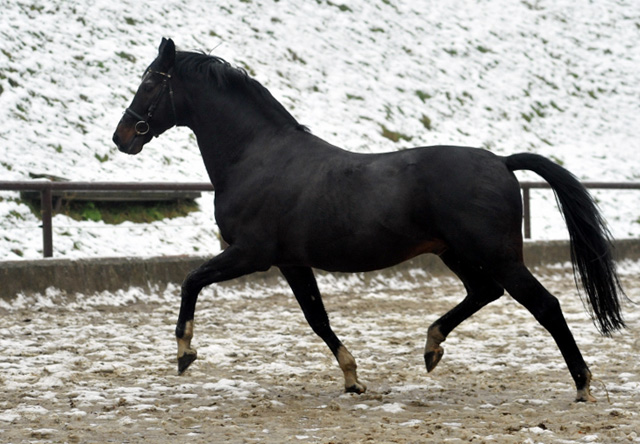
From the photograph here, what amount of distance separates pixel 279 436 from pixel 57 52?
11.9 m

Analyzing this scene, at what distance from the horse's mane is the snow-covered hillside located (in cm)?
497

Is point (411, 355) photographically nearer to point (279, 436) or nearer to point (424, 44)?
point (279, 436)

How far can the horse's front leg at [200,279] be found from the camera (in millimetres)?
5312

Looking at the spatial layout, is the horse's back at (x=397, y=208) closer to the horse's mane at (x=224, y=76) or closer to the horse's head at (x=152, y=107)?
the horse's mane at (x=224, y=76)

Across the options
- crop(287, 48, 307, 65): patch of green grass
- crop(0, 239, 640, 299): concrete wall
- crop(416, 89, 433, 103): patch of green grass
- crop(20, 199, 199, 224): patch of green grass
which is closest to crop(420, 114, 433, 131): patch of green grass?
crop(416, 89, 433, 103): patch of green grass

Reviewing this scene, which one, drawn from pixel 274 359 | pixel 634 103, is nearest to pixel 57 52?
pixel 274 359

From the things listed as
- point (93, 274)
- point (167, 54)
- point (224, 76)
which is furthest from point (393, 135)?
point (167, 54)

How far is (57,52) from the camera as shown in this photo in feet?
48.2

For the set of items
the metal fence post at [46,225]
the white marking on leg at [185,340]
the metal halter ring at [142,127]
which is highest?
the metal halter ring at [142,127]

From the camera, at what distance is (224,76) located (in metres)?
5.86

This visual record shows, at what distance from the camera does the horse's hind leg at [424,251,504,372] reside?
17.9 feet

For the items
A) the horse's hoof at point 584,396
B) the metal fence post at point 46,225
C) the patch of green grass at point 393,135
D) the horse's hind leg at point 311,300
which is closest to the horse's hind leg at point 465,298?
the horse's hind leg at point 311,300

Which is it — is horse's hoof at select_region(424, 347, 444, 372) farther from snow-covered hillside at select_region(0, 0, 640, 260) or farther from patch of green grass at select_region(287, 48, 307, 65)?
patch of green grass at select_region(287, 48, 307, 65)

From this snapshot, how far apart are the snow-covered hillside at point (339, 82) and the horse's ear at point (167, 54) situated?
195 inches
